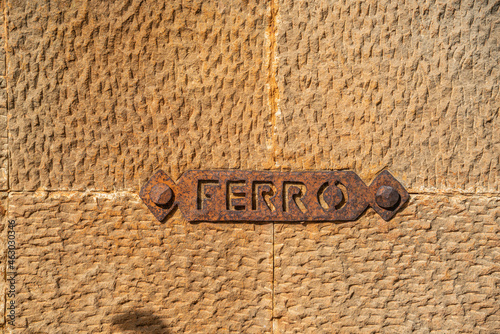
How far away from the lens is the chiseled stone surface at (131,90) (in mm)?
991

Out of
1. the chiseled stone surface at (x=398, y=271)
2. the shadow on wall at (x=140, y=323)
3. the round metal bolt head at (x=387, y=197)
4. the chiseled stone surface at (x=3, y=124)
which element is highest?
the chiseled stone surface at (x=3, y=124)

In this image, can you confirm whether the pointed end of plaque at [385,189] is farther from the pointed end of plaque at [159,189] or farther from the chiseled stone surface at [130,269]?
the pointed end of plaque at [159,189]

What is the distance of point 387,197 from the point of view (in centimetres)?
99

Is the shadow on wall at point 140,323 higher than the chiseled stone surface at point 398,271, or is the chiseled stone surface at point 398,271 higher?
the chiseled stone surface at point 398,271

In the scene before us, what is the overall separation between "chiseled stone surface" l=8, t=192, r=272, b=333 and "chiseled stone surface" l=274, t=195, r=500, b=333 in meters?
0.09

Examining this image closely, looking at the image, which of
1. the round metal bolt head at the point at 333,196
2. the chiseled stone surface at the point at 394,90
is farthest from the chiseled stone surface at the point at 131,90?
the round metal bolt head at the point at 333,196

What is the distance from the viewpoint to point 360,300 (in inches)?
39.7

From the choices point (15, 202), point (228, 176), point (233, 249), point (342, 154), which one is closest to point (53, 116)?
point (15, 202)

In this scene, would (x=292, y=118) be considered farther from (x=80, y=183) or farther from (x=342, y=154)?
(x=80, y=183)

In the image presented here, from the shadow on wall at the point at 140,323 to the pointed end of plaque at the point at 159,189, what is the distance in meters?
0.28

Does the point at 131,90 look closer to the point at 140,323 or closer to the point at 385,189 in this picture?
the point at 140,323

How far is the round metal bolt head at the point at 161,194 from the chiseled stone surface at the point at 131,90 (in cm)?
5

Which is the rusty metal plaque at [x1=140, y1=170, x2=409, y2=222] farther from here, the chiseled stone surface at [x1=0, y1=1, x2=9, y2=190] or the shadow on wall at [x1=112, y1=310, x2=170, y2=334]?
the chiseled stone surface at [x1=0, y1=1, x2=9, y2=190]

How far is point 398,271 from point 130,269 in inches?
30.0
